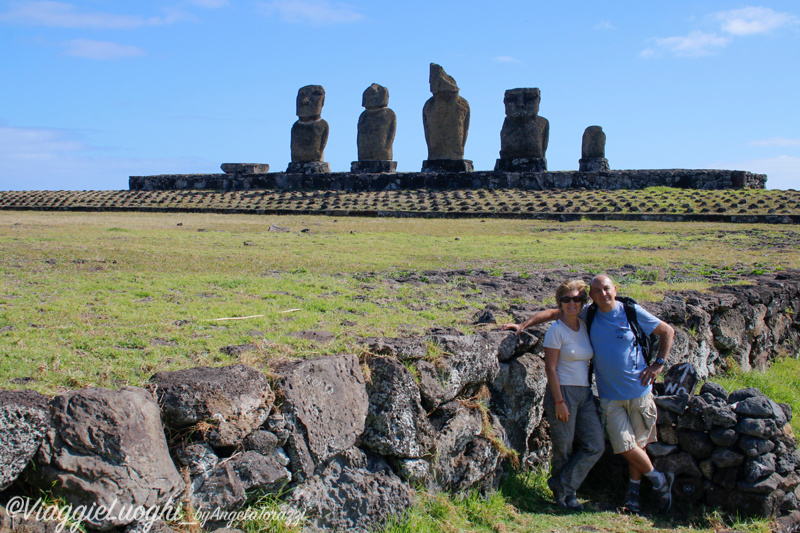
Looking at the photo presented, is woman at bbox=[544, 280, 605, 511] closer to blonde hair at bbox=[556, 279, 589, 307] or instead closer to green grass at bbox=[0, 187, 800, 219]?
blonde hair at bbox=[556, 279, 589, 307]

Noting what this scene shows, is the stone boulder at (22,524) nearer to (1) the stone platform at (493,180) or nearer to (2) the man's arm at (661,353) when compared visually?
(2) the man's arm at (661,353)

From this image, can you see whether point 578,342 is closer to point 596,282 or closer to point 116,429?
point 596,282

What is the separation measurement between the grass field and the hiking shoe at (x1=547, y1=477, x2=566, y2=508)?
0.32ft

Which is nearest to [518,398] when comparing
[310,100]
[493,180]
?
[493,180]

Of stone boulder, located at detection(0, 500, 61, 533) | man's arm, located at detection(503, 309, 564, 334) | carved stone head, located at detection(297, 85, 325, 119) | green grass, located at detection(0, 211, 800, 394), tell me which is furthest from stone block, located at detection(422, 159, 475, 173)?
stone boulder, located at detection(0, 500, 61, 533)

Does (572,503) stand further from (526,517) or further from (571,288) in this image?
(571,288)

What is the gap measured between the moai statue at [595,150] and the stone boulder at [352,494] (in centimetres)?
2277

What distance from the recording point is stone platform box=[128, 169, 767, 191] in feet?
71.6

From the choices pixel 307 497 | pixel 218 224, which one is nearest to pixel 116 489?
pixel 307 497

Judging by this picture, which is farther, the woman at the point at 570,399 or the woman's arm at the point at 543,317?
the woman's arm at the point at 543,317

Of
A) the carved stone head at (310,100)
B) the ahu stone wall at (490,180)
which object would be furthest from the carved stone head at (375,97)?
the ahu stone wall at (490,180)

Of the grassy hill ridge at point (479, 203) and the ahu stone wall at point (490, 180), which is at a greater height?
the ahu stone wall at point (490, 180)

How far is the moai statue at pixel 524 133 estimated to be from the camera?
23609mm

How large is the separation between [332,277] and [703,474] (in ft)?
12.9
